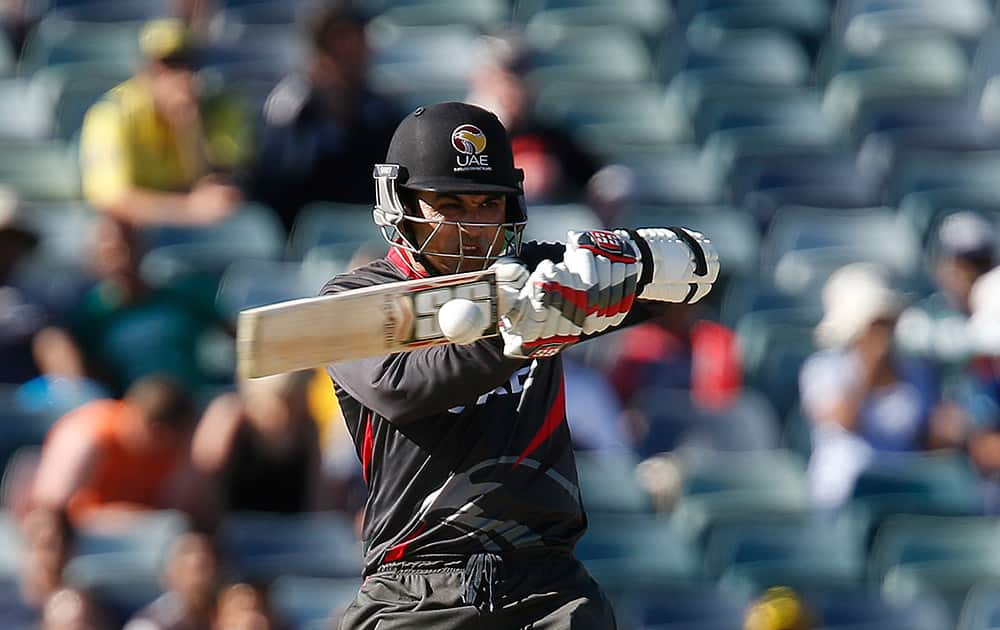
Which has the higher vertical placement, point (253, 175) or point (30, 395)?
point (253, 175)

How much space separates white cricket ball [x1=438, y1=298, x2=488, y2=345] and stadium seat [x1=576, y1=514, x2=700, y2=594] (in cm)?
390

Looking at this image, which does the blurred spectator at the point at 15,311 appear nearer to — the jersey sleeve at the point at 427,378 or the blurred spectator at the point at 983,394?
the blurred spectator at the point at 983,394

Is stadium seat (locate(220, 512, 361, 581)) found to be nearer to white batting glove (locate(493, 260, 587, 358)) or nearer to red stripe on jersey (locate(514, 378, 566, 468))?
red stripe on jersey (locate(514, 378, 566, 468))

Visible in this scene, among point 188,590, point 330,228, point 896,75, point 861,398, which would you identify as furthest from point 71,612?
point 896,75

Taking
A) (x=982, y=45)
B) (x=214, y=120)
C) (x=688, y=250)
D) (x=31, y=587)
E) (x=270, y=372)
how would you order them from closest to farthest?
(x=270, y=372) → (x=688, y=250) → (x=31, y=587) → (x=214, y=120) → (x=982, y=45)

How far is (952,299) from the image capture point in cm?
873

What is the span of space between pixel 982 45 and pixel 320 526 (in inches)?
218

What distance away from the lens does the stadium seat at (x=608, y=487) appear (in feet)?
24.1

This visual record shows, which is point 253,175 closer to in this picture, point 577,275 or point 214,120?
point 214,120

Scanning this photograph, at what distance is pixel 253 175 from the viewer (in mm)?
8680

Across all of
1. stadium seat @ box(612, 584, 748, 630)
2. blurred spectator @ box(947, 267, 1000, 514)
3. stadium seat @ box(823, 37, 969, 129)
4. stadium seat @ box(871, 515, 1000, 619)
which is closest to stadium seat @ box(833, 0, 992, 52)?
stadium seat @ box(823, 37, 969, 129)

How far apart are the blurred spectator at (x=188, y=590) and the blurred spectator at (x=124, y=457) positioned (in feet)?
1.48

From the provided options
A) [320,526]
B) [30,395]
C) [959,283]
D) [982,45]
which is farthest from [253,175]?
[982,45]

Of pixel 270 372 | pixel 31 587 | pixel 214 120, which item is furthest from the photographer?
pixel 214 120
